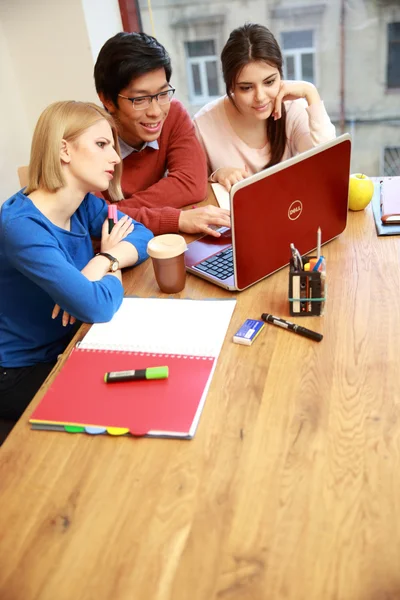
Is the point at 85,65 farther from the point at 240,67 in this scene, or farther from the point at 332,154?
the point at 332,154

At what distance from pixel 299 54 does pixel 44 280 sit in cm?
196

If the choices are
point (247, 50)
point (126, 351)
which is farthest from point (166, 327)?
point (247, 50)

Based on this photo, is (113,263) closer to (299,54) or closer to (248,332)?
(248,332)

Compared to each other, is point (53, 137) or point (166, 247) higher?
point (53, 137)

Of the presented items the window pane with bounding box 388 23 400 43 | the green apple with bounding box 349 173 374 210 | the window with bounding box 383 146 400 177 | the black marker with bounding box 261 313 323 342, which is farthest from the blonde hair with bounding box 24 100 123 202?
the window with bounding box 383 146 400 177

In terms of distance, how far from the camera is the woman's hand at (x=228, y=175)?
1.75 meters

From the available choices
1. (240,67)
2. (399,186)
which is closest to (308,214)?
(399,186)

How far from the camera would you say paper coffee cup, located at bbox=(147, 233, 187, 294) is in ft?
3.81

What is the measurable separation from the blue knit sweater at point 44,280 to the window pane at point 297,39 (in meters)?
1.55

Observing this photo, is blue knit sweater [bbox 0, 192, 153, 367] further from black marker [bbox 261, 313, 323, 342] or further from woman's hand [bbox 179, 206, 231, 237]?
black marker [bbox 261, 313, 323, 342]

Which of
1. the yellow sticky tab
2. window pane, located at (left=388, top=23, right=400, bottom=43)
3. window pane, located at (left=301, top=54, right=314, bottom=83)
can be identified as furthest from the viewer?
window pane, located at (left=301, top=54, right=314, bottom=83)

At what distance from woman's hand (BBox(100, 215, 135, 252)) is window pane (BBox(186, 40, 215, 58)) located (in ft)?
5.05

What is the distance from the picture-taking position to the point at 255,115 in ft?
5.76

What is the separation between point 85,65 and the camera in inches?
93.8
